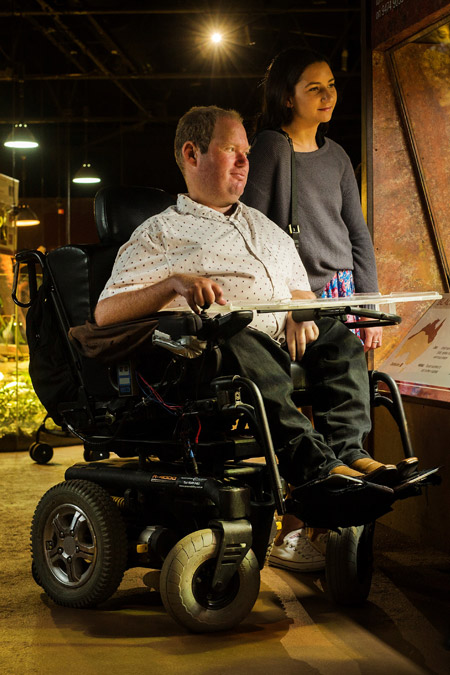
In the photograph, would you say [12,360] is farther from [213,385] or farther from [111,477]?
[213,385]

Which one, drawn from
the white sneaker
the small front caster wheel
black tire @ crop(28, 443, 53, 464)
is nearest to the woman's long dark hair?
the small front caster wheel

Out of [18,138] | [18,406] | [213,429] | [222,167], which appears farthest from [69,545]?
[18,138]

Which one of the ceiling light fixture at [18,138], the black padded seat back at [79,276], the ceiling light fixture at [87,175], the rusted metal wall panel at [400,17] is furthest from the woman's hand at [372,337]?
the ceiling light fixture at [87,175]

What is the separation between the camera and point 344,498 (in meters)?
2.29

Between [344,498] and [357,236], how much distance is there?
133 cm

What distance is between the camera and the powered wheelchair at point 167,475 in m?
2.38

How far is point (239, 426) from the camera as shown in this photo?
2.66 m

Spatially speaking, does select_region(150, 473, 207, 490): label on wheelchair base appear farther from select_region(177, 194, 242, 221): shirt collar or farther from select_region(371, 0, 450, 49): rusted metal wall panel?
select_region(371, 0, 450, 49): rusted metal wall panel

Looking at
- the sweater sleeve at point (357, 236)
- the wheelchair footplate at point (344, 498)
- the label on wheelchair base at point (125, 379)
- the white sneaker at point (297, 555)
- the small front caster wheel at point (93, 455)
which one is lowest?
the white sneaker at point (297, 555)

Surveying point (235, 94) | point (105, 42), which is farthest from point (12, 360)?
point (235, 94)

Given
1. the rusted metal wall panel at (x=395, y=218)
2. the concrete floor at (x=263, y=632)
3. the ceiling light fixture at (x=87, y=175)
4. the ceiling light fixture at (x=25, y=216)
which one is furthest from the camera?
the ceiling light fixture at (x=87, y=175)

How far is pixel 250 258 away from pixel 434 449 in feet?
3.43

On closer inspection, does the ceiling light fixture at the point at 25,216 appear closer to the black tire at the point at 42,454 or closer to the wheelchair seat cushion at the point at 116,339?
the black tire at the point at 42,454

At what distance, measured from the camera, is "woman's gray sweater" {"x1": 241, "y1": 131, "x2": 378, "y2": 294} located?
3.17 metres
